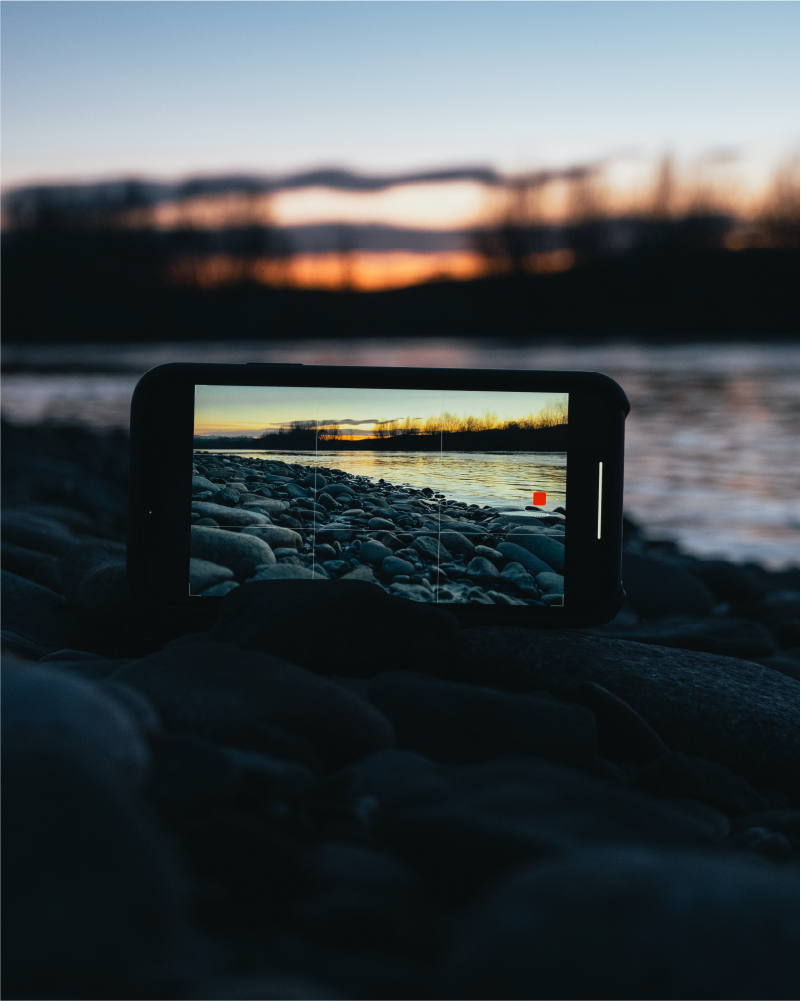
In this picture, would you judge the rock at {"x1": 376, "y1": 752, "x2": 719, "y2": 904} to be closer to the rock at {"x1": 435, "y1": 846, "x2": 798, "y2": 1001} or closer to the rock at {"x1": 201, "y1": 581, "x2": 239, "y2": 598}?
the rock at {"x1": 435, "y1": 846, "x2": 798, "y2": 1001}

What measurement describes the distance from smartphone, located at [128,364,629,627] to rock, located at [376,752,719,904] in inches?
42.1

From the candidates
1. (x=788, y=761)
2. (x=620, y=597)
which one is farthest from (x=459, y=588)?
(x=788, y=761)

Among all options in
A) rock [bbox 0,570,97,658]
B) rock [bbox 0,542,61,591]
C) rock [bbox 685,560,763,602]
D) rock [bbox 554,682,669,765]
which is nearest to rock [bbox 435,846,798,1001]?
rock [bbox 554,682,669,765]

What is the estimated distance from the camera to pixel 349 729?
1.81m

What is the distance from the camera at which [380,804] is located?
150 cm

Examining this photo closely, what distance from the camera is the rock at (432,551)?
8.49 feet

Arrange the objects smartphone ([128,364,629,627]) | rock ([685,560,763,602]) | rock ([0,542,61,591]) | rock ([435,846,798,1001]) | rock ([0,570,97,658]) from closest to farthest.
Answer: rock ([435,846,798,1001]) → smartphone ([128,364,629,627]) → rock ([0,570,97,658]) → rock ([0,542,61,591]) → rock ([685,560,763,602])

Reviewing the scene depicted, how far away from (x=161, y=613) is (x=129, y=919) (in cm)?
152

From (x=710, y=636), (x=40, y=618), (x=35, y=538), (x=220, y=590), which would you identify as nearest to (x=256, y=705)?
(x=220, y=590)

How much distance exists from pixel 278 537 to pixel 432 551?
1.61ft

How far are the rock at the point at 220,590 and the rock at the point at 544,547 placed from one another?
90 centimetres

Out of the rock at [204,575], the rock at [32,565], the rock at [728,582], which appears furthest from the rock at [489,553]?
the rock at [728,582]

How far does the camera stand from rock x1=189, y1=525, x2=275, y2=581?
8.30ft

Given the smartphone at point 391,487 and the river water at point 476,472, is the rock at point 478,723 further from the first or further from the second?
the river water at point 476,472
